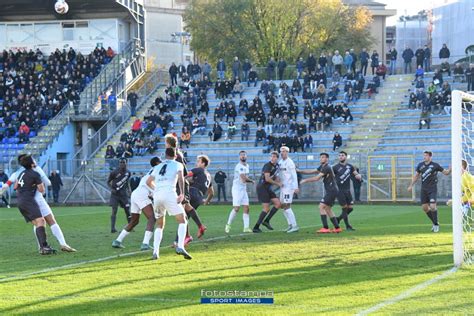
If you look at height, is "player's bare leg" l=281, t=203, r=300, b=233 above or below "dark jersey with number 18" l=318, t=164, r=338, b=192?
below

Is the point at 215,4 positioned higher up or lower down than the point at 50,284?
higher up

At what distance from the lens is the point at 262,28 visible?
67000 millimetres

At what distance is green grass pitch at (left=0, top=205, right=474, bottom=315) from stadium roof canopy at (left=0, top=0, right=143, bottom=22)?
123 feet

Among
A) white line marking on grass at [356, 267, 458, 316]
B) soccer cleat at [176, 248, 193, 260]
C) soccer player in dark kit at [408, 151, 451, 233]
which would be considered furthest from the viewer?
soccer player in dark kit at [408, 151, 451, 233]

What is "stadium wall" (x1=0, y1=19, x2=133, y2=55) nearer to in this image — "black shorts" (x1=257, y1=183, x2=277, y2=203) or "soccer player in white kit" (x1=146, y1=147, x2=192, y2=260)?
"black shorts" (x1=257, y1=183, x2=277, y2=203)

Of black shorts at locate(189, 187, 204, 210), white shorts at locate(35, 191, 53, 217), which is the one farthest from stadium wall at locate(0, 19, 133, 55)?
white shorts at locate(35, 191, 53, 217)

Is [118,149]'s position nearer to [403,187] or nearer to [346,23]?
[403,187]

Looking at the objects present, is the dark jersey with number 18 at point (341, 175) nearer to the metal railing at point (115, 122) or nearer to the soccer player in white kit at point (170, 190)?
the soccer player in white kit at point (170, 190)

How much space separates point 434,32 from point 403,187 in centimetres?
3804

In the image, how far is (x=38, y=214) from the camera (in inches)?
655

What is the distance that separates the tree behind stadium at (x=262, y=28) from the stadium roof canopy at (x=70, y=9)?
1025 centimetres

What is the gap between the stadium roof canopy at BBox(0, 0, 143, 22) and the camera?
182ft

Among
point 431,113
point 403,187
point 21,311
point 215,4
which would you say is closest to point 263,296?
point 21,311

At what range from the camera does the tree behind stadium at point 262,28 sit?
66250 mm
